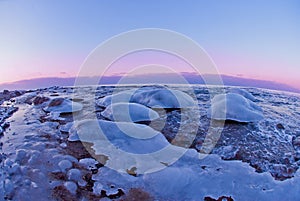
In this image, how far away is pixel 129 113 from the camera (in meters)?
3.33

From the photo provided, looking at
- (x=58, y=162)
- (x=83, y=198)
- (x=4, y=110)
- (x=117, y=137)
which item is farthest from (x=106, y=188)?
(x=4, y=110)

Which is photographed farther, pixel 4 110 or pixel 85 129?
pixel 4 110

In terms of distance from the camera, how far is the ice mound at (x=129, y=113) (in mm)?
3237

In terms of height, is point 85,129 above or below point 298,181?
above

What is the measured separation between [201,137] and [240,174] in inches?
32.2

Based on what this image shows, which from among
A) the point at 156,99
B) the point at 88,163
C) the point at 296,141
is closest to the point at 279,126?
the point at 296,141

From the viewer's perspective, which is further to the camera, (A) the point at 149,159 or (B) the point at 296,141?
(B) the point at 296,141

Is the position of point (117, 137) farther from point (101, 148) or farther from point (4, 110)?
point (4, 110)

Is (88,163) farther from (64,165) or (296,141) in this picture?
(296,141)

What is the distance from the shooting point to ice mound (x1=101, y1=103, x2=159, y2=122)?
3237 mm

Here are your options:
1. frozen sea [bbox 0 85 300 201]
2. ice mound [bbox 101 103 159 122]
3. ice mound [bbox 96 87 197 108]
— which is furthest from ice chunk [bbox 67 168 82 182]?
ice mound [bbox 96 87 197 108]

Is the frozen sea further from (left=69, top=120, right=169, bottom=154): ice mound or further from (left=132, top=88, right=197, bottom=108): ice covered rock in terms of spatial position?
(left=132, top=88, right=197, bottom=108): ice covered rock

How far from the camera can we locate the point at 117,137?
253cm

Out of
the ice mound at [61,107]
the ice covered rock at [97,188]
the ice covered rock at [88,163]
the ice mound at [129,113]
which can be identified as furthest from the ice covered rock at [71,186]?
the ice mound at [61,107]
